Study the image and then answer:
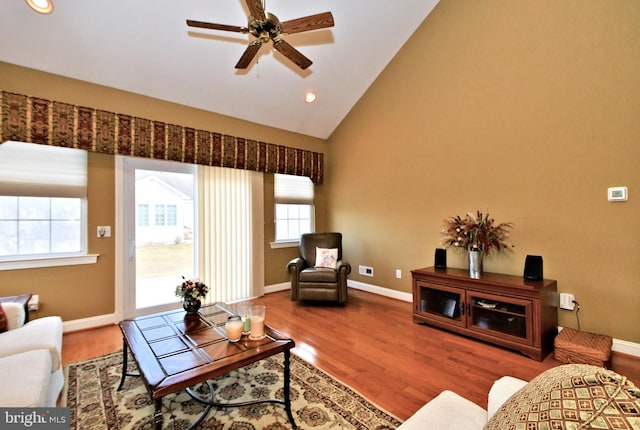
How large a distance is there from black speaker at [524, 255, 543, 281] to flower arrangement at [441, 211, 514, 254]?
319 millimetres

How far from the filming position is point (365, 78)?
4605 mm

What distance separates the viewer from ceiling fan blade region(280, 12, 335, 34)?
228 cm

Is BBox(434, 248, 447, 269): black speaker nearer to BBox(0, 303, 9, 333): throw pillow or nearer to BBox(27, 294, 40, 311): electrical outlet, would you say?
BBox(0, 303, 9, 333): throw pillow

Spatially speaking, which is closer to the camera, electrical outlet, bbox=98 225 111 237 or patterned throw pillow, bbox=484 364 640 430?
patterned throw pillow, bbox=484 364 640 430

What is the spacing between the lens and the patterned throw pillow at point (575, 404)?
54 cm

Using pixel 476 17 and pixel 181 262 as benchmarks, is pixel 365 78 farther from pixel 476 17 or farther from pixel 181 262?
pixel 181 262

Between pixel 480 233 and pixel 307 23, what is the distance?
2700 millimetres

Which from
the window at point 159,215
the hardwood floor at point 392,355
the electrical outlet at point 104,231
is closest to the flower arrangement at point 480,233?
the hardwood floor at point 392,355

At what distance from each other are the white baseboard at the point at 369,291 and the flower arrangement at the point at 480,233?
1196 mm

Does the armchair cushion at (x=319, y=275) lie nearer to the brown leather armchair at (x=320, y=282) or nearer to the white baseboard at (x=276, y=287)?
the brown leather armchair at (x=320, y=282)

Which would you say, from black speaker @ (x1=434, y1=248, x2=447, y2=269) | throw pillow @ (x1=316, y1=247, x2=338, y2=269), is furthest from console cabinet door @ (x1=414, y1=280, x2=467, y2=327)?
throw pillow @ (x1=316, y1=247, x2=338, y2=269)

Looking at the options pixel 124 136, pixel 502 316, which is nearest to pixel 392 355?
pixel 502 316

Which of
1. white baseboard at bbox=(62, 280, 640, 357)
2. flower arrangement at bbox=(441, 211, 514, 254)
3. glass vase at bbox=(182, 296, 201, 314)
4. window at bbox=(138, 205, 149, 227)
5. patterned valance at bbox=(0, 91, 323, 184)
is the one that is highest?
patterned valance at bbox=(0, 91, 323, 184)

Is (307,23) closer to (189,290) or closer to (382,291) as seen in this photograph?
(189,290)
